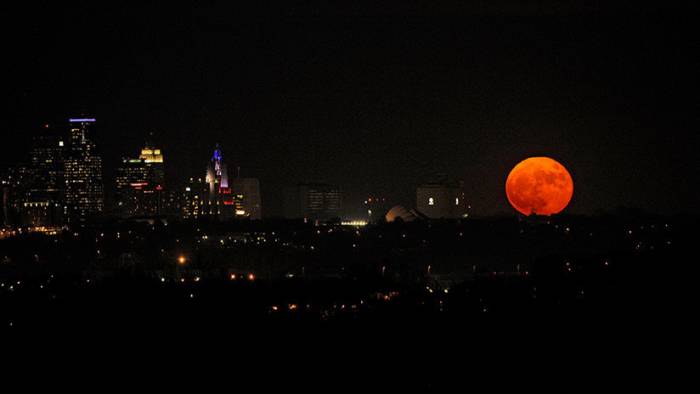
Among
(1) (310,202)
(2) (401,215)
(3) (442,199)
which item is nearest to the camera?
(2) (401,215)

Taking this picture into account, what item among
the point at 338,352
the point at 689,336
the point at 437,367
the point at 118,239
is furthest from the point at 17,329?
the point at 118,239

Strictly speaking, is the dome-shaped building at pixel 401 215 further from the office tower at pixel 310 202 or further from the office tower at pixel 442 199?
the office tower at pixel 310 202

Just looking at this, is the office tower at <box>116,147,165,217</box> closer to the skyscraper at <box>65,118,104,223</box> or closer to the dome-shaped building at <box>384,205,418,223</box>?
the skyscraper at <box>65,118,104,223</box>

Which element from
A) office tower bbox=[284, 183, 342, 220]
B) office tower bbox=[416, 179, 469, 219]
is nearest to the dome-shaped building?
office tower bbox=[416, 179, 469, 219]

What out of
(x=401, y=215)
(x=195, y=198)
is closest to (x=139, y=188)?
(x=195, y=198)

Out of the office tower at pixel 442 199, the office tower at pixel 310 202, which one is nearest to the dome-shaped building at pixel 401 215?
the office tower at pixel 442 199

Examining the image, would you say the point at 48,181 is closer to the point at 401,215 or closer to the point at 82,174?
the point at 82,174

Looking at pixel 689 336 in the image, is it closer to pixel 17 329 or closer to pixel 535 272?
pixel 17 329
